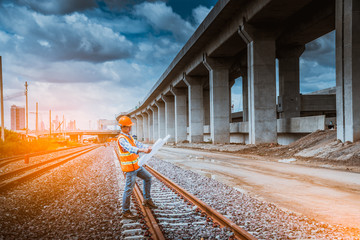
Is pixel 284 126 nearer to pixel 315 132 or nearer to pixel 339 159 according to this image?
pixel 315 132

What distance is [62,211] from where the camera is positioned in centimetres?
690

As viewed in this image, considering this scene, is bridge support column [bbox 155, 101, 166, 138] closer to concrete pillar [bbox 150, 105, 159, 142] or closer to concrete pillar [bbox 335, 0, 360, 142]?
concrete pillar [bbox 150, 105, 159, 142]

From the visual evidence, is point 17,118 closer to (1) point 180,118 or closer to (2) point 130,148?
(1) point 180,118

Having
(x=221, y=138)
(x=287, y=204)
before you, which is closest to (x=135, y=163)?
(x=287, y=204)

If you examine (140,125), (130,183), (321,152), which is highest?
(140,125)

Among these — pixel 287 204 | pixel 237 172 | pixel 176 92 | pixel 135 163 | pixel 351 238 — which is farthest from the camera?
pixel 176 92

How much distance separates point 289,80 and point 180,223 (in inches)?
1200

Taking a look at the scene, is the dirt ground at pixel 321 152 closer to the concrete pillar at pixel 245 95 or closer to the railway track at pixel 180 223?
the railway track at pixel 180 223

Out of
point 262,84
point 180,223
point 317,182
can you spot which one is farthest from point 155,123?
point 180,223

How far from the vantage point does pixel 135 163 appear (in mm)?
6172

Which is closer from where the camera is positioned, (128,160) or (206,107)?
(128,160)

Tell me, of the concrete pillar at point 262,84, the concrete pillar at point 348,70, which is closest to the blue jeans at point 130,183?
the concrete pillar at point 348,70

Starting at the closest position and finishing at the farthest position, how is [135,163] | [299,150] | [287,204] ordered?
[135,163] → [287,204] → [299,150]

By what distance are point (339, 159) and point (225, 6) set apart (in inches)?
577
